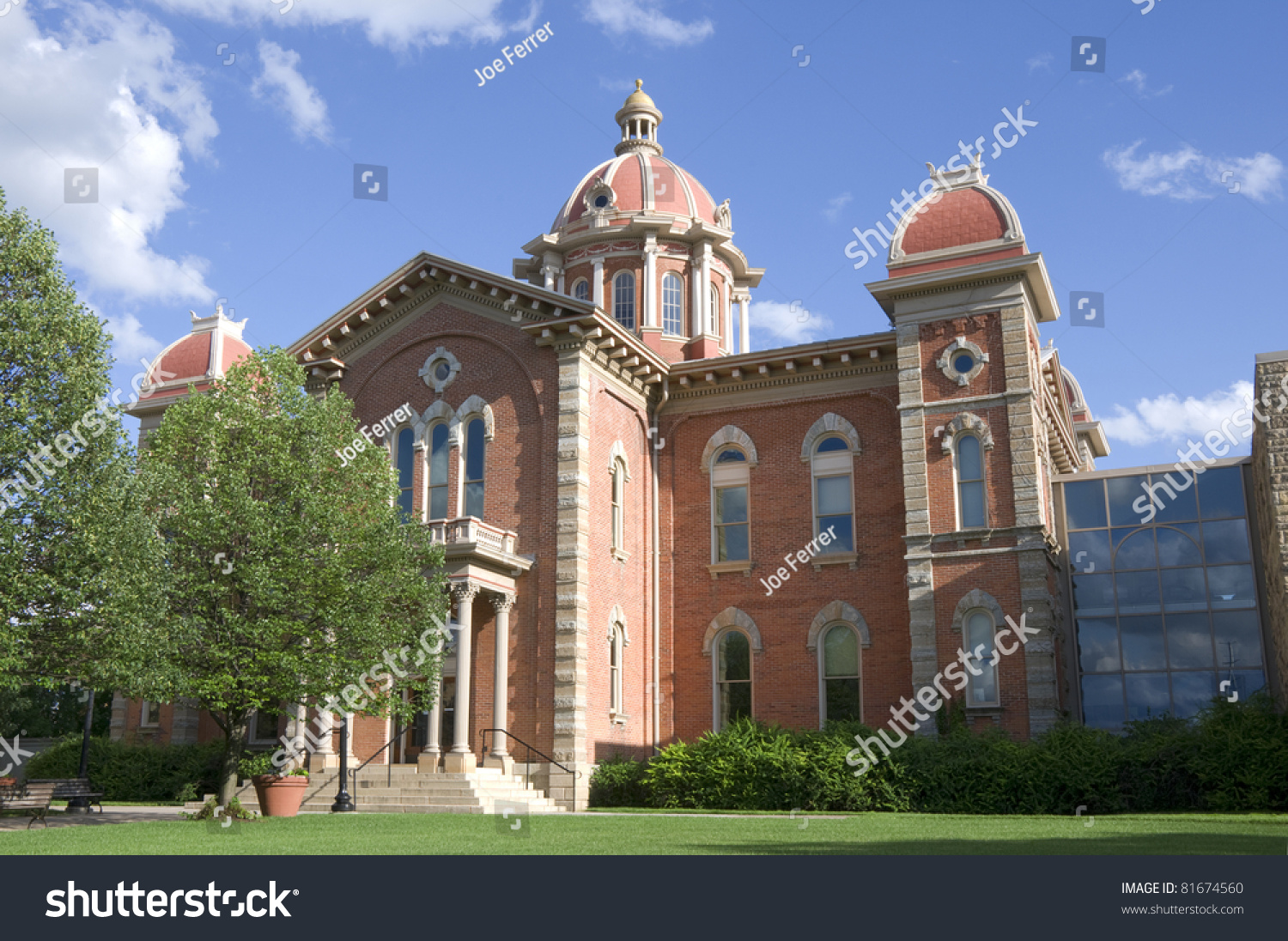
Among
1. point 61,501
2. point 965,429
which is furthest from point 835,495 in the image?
point 61,501

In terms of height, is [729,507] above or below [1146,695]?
above

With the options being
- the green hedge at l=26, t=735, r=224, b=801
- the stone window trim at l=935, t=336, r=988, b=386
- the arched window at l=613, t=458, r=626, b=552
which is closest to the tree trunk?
the green hedge at l=26, t=735, r=224, b=801

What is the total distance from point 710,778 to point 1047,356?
1620 centimetres

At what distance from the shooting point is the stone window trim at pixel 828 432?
100ft

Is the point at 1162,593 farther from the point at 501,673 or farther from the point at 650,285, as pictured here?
the point at 650,285

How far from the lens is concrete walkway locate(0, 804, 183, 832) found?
2034cm

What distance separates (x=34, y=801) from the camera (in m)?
20.4

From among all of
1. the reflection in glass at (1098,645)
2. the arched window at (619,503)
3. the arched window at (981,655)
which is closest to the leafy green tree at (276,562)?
the arched window at (619,503)

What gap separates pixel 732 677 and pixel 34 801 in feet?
54.0

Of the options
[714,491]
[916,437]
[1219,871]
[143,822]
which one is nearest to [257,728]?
[143,822]

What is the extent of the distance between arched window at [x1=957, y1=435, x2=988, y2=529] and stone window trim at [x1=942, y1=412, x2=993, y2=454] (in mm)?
216

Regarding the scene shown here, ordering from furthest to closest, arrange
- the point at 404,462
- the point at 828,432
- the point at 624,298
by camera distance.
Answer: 1. the point at 624,298
2. the point at 404,462
3. the point at 828,432

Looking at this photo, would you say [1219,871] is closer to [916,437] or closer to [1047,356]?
[916,437]

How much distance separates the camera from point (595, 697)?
2784 centimetres
